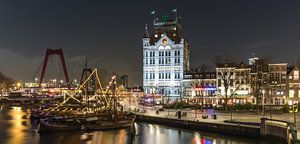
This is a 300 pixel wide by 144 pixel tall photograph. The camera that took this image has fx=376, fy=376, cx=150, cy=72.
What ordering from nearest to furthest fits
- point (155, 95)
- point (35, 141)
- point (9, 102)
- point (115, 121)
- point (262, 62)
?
1. point (35, 141)
2. point (115, 121)
3. point (262, 62)
4. point (155, 95)
5. point (9, 102)

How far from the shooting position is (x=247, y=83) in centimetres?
12225

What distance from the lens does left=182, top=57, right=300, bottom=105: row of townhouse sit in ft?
361

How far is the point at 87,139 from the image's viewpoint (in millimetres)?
59750

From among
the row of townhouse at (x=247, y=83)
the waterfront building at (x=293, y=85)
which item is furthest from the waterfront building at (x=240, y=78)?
the waterfront building at (x=293, y=85)

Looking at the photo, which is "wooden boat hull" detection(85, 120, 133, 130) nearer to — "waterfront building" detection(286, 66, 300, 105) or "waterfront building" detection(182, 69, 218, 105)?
"waterfront building" detection(182, 69, 218, 105)

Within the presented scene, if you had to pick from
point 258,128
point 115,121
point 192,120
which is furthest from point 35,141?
point 258,128

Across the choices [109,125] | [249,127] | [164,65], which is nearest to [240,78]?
[164,65]

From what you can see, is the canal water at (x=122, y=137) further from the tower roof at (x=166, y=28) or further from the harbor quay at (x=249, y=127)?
the tower roof at (x=166, y=28)

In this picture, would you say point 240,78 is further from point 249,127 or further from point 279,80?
point 249,127

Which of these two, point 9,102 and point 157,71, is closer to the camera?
point 157,71

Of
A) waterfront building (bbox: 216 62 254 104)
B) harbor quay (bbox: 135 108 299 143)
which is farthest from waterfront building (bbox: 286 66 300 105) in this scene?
harbor quay (bbox: 135 108 299 143)

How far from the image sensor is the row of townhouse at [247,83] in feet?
361

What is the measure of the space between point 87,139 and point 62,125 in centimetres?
1161

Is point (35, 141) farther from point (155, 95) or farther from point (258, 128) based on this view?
point (155, 95)
